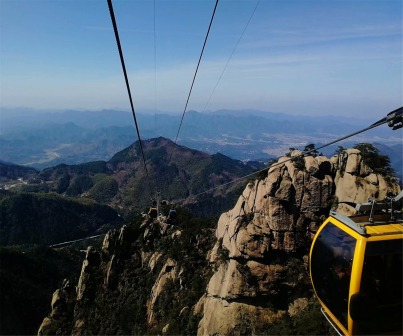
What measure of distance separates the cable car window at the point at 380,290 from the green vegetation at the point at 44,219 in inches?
4307

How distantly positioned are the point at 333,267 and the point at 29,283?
61.7 m

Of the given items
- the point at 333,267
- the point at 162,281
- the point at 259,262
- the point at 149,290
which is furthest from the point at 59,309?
the point at 333,267

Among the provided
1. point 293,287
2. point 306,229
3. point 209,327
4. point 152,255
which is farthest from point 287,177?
point 152,255

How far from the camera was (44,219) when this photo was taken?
104125mm

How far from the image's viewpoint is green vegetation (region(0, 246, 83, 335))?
4134 cm

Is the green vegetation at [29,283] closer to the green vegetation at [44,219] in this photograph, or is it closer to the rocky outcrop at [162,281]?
the rocky outcrop at [162,281]

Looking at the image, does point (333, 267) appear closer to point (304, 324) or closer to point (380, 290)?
point (380, 290)

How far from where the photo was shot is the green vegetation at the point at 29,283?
41344mm

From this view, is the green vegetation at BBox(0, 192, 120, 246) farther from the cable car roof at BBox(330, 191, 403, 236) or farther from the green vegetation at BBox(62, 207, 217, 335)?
the cable car roof at BBox(330, 191, 403, 236)

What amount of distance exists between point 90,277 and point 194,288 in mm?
16326

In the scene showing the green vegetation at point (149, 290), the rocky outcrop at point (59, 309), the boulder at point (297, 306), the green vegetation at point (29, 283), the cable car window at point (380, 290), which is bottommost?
the green vegetation at point (29, 283)

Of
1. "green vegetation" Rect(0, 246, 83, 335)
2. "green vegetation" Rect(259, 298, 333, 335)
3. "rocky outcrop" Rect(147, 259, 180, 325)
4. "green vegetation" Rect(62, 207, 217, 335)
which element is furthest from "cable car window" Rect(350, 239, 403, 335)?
"green vegetation" Rect(0, 246, 83, 335)

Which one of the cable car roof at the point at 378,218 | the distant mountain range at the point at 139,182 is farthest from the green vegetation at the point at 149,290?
the distant mountain range at the point at 139,182

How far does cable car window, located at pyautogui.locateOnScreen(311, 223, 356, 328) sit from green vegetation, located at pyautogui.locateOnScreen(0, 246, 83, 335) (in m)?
38.8
